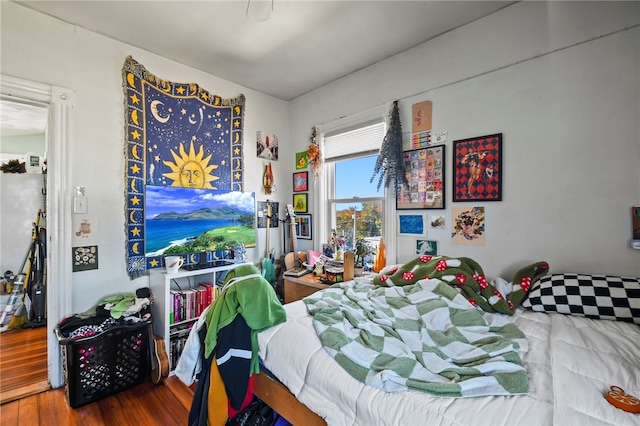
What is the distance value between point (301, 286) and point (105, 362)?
1525 mm

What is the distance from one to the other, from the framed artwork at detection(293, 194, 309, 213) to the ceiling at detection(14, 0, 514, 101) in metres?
1.35

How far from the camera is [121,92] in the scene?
228cm

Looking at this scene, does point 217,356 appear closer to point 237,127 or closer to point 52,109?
point 52,109

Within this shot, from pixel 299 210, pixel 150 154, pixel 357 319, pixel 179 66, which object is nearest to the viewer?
pixel 357 319

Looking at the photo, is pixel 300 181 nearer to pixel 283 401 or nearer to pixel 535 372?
pixel 283 401

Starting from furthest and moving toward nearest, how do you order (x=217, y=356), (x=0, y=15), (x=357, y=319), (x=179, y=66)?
(x=179, y=66) → (x=0, y=15) → (x=357, y=319) → (x=217, y=356)

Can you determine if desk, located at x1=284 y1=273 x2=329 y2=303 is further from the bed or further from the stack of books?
the bed

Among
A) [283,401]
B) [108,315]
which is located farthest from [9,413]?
[283,401]

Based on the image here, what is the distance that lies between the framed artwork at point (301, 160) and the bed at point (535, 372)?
6.65 ft

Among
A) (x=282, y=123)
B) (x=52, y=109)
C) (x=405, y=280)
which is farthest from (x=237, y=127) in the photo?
(x=405, y=280)

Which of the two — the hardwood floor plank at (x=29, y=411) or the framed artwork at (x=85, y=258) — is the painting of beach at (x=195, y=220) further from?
the hardwood floor plank at (x=29, y=411)

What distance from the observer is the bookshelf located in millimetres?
2193

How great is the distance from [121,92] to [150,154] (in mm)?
515

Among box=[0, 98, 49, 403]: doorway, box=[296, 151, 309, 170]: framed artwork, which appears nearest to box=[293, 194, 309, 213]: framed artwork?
box=[296, 151, 309, 170]: framed artwork
